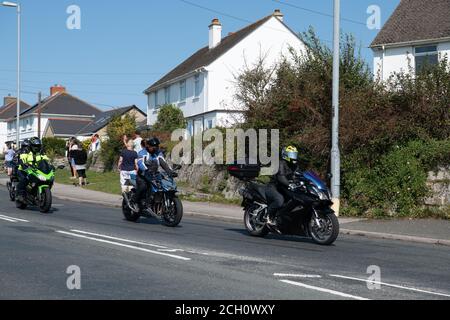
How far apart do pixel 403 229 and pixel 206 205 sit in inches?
280

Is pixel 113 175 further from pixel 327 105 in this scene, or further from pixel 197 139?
pixel 327 105

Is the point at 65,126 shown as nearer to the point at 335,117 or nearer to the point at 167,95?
the point at 167,95

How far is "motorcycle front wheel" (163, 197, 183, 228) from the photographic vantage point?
14.3m

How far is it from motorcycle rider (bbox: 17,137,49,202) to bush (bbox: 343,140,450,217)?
26.5ft

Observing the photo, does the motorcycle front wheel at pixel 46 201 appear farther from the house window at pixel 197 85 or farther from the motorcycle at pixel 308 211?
the house window at pixel 197 85

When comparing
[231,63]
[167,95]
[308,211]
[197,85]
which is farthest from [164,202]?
[167,95]

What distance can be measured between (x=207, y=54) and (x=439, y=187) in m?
31.4

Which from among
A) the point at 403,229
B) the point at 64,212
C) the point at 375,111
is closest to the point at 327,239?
the point at 403,229

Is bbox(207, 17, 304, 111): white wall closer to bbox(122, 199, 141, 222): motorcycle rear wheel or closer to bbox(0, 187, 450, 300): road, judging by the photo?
bbox(122, 199, 141, 222): motorcycle rear wheel

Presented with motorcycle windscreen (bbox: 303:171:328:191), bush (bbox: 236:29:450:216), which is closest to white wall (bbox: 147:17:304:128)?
bush (bbox: 236:29:450:216)

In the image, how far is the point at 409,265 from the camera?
33.2ft

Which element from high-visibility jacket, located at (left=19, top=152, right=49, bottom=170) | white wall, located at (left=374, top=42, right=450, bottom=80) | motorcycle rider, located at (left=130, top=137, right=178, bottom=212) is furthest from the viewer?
white wall, located at (left=374, top=42, right=450, bottom=80)

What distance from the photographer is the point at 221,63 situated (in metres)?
42.3

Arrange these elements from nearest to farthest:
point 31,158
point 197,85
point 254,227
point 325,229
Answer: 1. point 325,229
2. point 254,227
3. point 31,158
4. point 197,85
